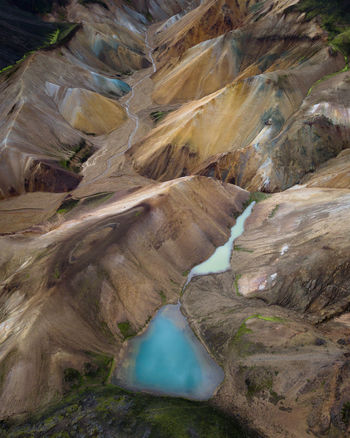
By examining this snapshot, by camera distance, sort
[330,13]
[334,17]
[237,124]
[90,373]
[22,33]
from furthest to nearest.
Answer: [22,33] → [330,13] → [334,17] → [237,124] → [90,373]

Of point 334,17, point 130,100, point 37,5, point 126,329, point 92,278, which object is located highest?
point 37,5

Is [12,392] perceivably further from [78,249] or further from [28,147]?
[28,147]

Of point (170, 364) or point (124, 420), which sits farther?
point (170, 364)

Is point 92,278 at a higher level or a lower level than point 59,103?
lower

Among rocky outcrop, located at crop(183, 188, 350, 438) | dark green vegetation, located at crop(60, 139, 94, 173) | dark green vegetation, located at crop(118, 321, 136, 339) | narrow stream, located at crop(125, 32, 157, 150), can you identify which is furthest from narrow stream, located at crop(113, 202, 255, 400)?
narrow stream, located at crop(125, 32, 157, 150)

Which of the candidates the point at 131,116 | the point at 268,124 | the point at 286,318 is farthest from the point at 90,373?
the point at 131,116

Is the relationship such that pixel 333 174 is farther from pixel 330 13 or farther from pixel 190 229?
pixel 330 13

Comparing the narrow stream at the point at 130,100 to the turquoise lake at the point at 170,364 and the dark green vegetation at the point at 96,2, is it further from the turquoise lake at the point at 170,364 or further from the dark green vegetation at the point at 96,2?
the turquoise lake at the point at 170,364
